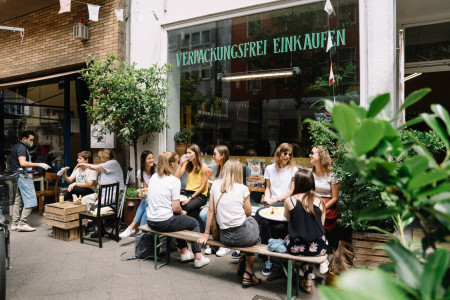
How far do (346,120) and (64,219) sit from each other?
5.76m

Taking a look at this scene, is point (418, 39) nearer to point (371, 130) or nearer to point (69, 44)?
point (371, 130)

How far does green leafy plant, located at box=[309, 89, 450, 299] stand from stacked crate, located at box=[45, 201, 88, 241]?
5615mm

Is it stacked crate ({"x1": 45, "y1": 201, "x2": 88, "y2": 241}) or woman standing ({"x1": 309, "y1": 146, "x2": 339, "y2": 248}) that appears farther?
stacked crate ({"x1": 45, "y1": 201, "x2": 88, "y2": 241})

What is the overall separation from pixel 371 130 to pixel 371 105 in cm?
19

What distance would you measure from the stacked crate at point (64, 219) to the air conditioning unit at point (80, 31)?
408 centimetres

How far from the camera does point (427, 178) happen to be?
0.93 meters

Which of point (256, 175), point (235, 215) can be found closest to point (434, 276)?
point (235, 215)

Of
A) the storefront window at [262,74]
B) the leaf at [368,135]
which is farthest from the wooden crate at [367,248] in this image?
the leaf at [368,135]

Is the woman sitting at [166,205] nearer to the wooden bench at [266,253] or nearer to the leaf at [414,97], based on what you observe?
the wooden bench at [266,253]

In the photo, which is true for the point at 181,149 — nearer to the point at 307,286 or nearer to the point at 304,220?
the point at 304,220

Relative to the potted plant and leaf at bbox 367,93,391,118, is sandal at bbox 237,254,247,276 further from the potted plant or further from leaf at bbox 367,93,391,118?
leaf at bbox 367,93,391,118

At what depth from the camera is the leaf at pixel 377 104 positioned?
102cm

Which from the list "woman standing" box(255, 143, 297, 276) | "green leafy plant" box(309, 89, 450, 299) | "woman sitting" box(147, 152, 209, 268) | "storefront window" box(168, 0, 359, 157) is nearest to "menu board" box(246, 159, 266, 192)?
"storefront window" box(168, 0, 359, 157)

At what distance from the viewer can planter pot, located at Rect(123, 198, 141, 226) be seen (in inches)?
239
